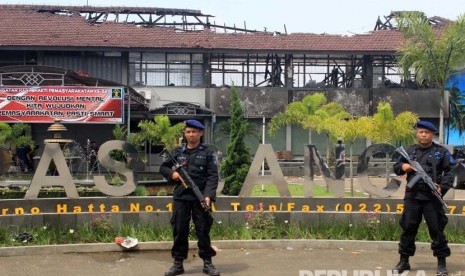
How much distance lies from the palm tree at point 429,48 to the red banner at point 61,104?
11691mm

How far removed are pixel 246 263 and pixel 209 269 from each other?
92cm

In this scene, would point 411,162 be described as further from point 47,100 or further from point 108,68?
point 108,68

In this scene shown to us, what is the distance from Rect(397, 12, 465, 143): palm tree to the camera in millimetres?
25281

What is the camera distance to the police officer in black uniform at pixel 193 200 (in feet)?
24.6

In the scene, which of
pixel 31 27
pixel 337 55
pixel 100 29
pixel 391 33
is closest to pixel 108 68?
pixel 100 29

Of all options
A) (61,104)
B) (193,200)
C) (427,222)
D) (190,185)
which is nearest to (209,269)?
(193,200)

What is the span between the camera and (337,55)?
31.0 meters

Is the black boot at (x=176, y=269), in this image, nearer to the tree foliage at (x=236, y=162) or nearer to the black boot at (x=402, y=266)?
the black boot at (x=402, y=266)

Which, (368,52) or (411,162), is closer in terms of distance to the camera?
(411,162)

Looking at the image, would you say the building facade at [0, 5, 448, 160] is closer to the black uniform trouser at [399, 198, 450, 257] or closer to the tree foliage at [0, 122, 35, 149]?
the tree foliage at [0, 122, 35, 149]

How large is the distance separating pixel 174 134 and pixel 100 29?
959cm

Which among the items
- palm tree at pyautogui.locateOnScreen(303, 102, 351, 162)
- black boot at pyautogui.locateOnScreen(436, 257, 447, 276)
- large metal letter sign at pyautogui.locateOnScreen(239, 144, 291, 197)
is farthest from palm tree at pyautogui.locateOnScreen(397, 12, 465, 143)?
black boot at pyautogui.locateOnScreen(436, 257, 447, 276)

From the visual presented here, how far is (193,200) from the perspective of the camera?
7500 millimetres

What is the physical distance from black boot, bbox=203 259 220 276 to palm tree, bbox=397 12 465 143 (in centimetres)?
2021
